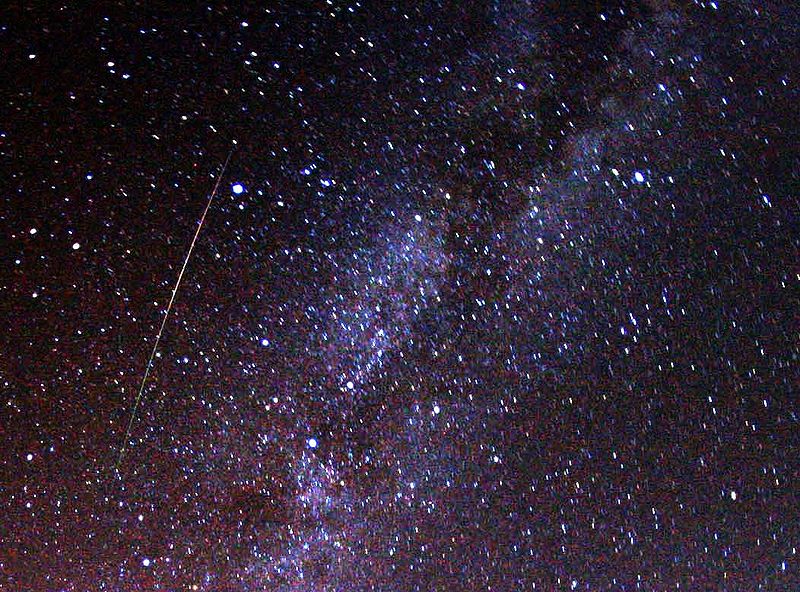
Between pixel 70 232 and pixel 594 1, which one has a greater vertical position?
pixel 594 1

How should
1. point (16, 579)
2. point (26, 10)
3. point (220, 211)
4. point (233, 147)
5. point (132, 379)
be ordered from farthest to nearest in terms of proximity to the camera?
point (16, 579) < point (132, 379) < point (220, 211) < point (233, 147) < point (26, 10)

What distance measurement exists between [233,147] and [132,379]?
4.21ft

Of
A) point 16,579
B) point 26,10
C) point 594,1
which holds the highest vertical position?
point 594,1


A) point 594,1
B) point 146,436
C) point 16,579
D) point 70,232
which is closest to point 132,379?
point 146,436

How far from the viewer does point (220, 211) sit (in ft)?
8.78

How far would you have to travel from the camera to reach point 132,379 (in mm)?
3051

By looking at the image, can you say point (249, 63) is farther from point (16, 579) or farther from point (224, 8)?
point (16, 579)

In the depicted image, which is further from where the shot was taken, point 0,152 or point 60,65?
point 0,152

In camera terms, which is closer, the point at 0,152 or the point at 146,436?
the point at 0,152

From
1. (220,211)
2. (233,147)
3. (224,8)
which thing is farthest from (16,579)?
(224,8)

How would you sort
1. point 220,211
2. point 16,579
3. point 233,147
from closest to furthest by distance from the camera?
1. point 233,147
2. point 220,211
3. point 16,579

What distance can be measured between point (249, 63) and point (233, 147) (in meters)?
0.32

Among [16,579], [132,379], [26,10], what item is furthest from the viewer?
[16,579]

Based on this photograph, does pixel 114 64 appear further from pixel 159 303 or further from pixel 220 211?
pixel 159 303
